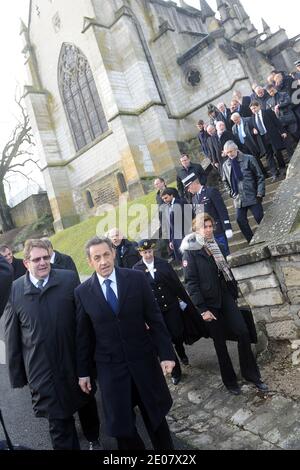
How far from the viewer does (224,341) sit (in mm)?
3910

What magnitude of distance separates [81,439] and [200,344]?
7.68 ft

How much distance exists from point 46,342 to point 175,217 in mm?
4374

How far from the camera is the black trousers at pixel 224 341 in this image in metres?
3.83

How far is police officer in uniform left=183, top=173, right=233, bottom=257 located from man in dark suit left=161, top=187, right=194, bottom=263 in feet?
1.47

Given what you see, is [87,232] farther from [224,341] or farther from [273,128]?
[224,341]

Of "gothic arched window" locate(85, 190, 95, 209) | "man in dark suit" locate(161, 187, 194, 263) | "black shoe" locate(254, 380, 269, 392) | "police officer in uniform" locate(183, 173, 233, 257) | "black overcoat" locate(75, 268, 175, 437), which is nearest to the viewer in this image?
"black overcoat" locate(75, 268, 175, 437)

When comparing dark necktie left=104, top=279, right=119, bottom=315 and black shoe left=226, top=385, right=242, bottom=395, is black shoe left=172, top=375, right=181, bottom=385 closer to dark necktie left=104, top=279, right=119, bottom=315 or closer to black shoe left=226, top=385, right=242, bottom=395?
black shoe left=226, top=385, right=242, bottom=395

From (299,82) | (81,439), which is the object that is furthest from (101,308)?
(299,82)

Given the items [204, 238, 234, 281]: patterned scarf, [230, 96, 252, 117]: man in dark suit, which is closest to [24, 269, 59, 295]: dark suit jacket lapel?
[204, 238, 234, 281]: patterned scarf

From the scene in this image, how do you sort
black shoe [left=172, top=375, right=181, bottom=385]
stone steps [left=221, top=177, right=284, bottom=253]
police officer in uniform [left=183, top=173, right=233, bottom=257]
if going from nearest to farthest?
black shoe [left=172, top=375, right=181, bottom=385] < police officer in uniform [left=183, top=173, right=233, bottom=257] < stone steps [left=221, top=177, right=284, bottom=253]

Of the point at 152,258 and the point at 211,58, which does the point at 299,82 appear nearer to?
the point at 152,258

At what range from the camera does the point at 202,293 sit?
13.1 ft

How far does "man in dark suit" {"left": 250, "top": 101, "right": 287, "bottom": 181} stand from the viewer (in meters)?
7.86

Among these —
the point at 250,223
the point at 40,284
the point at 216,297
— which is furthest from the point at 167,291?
the point at 250,223
